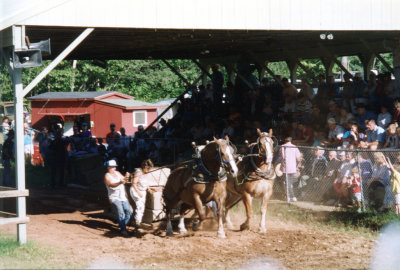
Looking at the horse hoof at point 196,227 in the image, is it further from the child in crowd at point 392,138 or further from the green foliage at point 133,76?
the green foliage at point 133,76

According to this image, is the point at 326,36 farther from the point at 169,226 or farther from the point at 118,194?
the point at 118,194

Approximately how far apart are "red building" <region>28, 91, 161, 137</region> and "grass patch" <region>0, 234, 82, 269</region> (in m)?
26.8

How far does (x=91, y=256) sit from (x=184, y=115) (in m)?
13.1

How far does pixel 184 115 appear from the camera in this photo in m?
23.4

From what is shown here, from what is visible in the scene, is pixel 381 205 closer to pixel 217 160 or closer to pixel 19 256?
pixel 217 160

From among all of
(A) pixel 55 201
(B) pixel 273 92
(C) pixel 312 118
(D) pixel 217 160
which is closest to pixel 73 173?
(A) pixel 55 201

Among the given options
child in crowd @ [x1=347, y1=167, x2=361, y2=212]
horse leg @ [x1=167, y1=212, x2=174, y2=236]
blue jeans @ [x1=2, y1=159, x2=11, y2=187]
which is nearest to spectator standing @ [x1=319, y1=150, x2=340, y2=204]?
child in crowd @ [x1=347, y1=167, x2=361, y2=212]

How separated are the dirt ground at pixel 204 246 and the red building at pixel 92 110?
23590 millimetres

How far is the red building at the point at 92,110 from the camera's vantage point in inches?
1506

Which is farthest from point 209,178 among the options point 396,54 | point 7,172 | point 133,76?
A: point 133,76

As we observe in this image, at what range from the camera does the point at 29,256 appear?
34.7ft

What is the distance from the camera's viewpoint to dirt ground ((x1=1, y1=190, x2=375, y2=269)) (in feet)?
33.9

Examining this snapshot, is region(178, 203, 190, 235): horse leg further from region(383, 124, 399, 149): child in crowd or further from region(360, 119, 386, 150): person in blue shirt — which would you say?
region(383, 124, 399, 149): child in crowd

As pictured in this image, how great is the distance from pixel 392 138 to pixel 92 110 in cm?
2695
